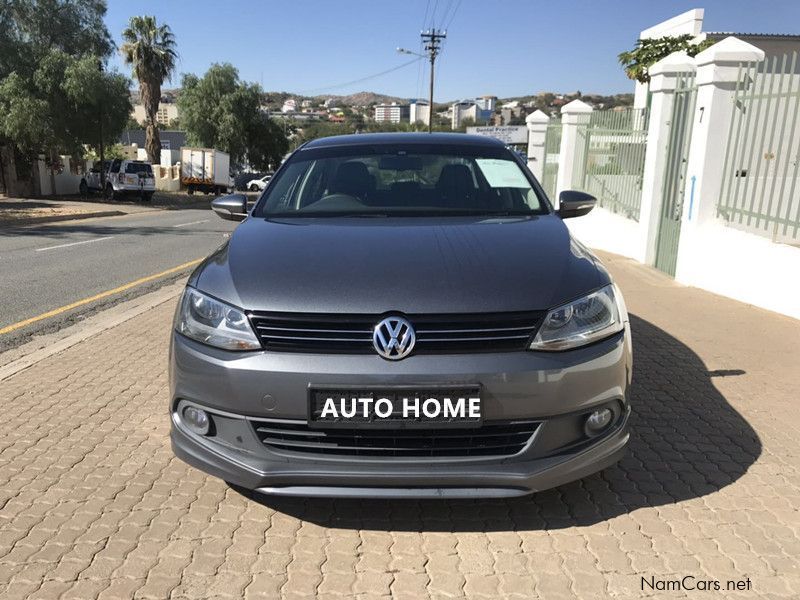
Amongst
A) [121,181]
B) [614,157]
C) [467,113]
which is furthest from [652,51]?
[467,113]

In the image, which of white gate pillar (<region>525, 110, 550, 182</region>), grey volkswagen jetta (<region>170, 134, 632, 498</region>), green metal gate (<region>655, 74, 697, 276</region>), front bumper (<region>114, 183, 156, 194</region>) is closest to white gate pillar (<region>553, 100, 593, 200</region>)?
white gate pillar (<region>525, 110, 550, 182</region>)

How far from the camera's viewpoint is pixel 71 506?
3020 mm

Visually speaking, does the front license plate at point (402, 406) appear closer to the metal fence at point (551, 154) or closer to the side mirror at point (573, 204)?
the side mirror at point (573, 204)

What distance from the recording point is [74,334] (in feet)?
20.2

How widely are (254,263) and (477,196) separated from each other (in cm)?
156

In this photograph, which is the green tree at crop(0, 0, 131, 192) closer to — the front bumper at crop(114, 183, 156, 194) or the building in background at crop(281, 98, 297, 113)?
the front bumper at crop(114, 183, 156, 194)

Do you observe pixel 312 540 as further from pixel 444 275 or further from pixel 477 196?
pixel 477 196

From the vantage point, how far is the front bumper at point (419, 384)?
8.20 feet

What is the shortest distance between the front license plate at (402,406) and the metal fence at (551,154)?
1372 centimetres

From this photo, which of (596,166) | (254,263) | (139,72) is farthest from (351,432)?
(139,72)

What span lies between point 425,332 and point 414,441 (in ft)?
1.37
